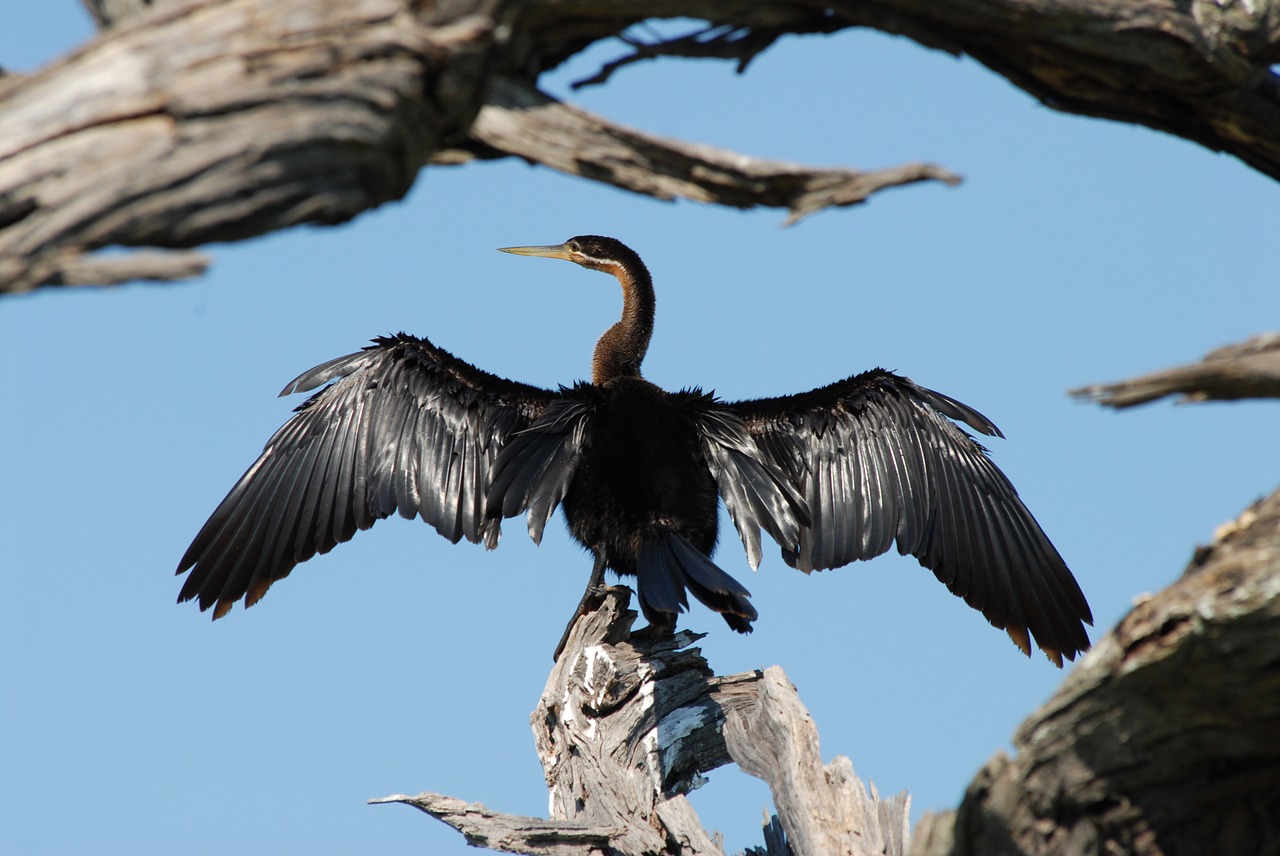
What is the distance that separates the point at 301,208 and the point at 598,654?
275 centimetres

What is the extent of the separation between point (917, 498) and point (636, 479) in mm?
1377

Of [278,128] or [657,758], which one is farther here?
[657,758]

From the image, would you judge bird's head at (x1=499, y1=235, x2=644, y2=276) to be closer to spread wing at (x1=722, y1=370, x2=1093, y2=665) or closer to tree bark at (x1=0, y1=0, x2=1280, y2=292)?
spread wing at (x1=722, y1=370, x2=1093, y2=665)

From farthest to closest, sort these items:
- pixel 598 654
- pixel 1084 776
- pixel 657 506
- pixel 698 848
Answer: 1. pixel 657 506
2. pixel 598 654
3. pixel 698 848
4. pixel 1084 776

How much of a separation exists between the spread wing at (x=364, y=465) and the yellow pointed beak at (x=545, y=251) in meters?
→ 1.62

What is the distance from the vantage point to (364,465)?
17.9ft

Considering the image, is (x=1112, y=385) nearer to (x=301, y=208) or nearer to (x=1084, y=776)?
(x=1084, y=776)

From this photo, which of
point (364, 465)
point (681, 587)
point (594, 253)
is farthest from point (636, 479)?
point (594, 253)

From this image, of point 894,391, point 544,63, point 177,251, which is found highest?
point 894,391

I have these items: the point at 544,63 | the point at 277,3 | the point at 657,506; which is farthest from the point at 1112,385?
the point at 657,506

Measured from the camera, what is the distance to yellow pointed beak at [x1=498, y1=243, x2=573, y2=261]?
709 cm

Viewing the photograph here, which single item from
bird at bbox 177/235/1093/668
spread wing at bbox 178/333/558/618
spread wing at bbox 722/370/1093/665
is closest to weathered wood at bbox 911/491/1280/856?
bird at bbox 177/235/1093/668

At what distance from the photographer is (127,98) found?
199cm

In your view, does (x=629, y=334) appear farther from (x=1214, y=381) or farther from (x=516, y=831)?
(x=1214, y=381)
